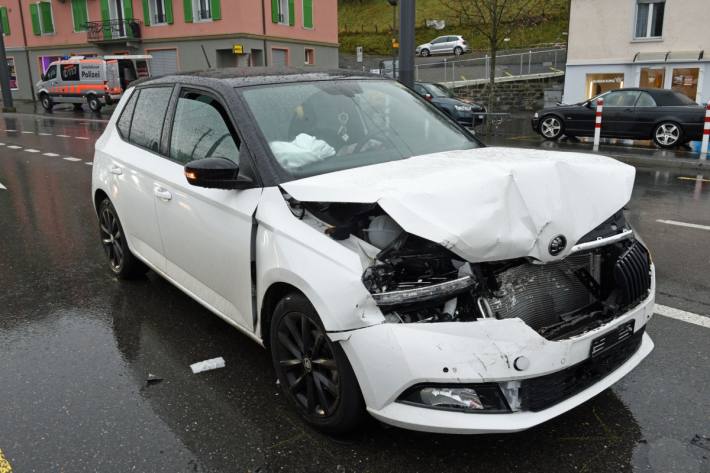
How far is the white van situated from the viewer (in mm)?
27734

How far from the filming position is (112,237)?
5336 mm

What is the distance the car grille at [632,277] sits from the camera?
117 inches

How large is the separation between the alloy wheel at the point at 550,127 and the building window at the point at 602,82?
9.54m

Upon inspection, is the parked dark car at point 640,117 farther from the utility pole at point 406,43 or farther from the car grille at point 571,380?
the car grille at point 571,380

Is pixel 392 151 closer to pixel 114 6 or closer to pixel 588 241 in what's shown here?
pixel 588 241

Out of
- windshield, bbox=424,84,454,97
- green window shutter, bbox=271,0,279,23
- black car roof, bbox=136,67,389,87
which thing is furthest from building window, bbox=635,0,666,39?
black car roof, bbox=136,67,389,87

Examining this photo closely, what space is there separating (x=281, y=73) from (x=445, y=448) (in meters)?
2.51

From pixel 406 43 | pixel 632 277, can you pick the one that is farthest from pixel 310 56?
pixel 632 277

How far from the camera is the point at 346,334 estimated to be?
2625 mm

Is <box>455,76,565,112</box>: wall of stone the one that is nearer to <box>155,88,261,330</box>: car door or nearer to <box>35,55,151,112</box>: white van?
<box>35,55,151,112</box>: white van

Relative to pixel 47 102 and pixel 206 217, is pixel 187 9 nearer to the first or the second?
pixel 47 102

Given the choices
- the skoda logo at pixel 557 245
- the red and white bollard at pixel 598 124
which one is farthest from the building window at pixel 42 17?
the skoda logo at pixel 557 245

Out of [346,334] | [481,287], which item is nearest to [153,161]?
[346,334]

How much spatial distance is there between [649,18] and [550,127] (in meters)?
10.3
